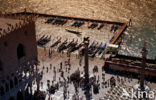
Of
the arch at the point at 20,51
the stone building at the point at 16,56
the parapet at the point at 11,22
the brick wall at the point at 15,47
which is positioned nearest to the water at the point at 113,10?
the brick wall at the point at 15,47

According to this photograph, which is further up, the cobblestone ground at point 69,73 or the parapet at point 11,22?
the parapet at point 11,22

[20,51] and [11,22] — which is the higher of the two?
[11,22]

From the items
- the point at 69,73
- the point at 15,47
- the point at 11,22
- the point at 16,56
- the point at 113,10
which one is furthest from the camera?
the point at 113,10

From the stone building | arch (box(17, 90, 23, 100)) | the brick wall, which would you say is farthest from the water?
arch (box(17, 90, 23, 100))

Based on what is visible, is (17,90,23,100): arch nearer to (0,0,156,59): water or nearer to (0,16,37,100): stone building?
(0,16,37,100): stone building

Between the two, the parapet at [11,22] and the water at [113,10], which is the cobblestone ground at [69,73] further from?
the water at [113,10]

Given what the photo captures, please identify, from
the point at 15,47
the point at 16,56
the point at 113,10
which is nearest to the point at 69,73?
the point at 16,56

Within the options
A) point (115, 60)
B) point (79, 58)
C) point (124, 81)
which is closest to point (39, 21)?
point (79, 58)

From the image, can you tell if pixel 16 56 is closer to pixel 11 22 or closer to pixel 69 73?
pixel 11 22

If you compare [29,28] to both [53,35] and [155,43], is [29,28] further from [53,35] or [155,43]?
[155,43]
